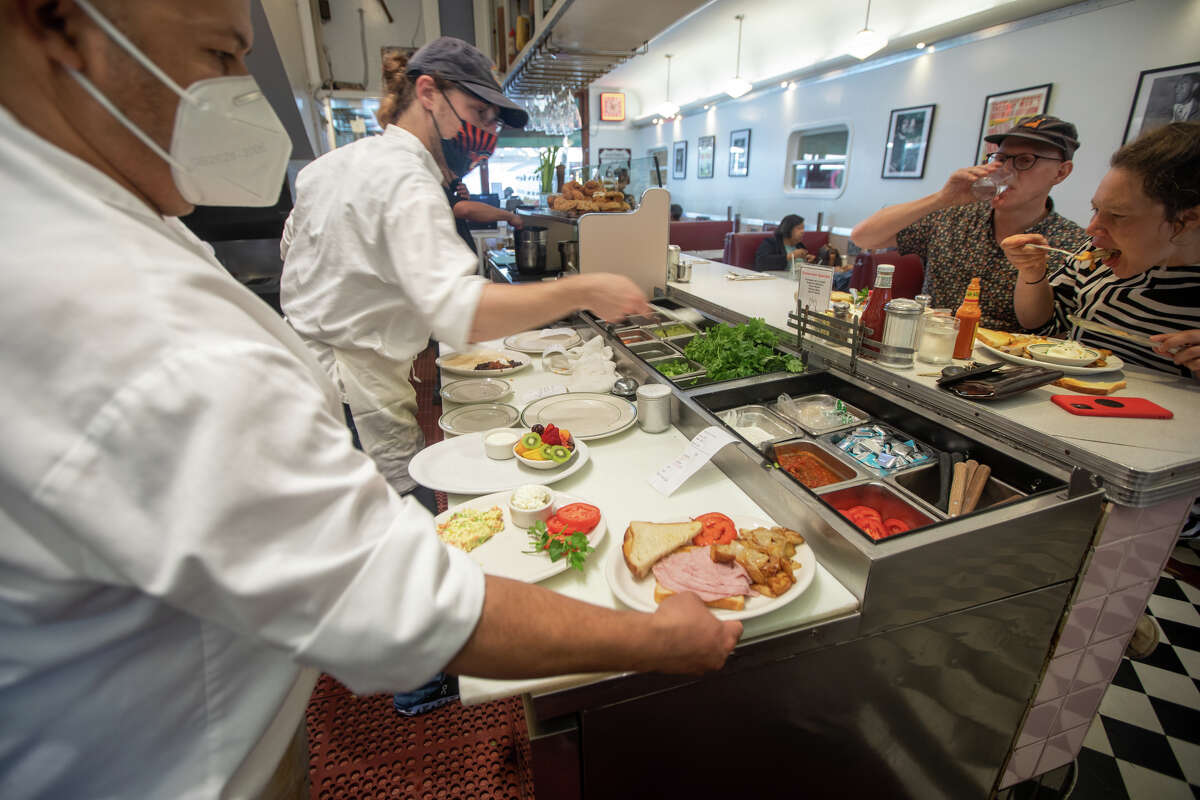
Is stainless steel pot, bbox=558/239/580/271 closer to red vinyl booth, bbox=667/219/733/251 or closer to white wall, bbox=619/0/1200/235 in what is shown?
red vinyl booth, bbox=667/219/733/251

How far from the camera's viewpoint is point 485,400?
215cm

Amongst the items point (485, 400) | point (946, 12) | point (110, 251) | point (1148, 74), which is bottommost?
point (485, 400)

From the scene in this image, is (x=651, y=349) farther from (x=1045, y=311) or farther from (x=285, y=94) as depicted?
(x=285, y=94)

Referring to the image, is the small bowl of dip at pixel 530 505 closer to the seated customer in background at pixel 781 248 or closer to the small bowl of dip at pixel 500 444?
the small bowl of dip at pixel 500 444

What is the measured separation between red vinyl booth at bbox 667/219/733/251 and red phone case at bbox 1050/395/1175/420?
24.2ft

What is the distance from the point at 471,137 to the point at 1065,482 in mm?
1959

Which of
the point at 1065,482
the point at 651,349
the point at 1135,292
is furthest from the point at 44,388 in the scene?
the point at 1135,292

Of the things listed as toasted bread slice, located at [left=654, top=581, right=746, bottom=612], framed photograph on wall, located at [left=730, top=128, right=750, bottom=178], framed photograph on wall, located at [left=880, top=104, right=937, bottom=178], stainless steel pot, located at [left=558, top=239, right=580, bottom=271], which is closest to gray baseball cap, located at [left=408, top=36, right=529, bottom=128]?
stainless steel pot, located at [left=558, top=239, right=580, bottom=271]

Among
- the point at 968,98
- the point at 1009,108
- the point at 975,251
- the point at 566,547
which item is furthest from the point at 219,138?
the point at 968,98

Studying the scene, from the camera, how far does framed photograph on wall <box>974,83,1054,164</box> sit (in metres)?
5.63

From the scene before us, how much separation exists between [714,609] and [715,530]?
234 millimetres

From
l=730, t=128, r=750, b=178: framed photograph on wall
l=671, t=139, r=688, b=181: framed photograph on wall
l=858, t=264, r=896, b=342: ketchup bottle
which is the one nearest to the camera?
l=858, t=264, r=896, b=342: ketchup bottle

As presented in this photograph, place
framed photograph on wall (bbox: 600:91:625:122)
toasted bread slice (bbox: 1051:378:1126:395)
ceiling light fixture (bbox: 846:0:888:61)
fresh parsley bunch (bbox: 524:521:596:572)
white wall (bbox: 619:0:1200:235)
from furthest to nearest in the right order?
framed photograph on wall (bbox: 600:91:625:122) < ceiling light fixture (bbox: 846:0:888:61) < white wall (bbox: 619:0:1200:235) < toasted bread slice (bbox: 1051:378:1126:395) < fresh parsley bunch (bbox: 524:521:596:572)

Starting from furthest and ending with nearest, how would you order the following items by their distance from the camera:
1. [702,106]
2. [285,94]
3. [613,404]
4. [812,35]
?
[702,106] → [812,35] → [285,94] → [613,404]
